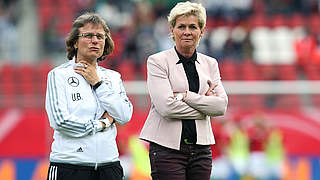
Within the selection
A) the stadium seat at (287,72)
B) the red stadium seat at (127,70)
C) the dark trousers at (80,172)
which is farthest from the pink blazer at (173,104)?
the stadium seat at (287,72)

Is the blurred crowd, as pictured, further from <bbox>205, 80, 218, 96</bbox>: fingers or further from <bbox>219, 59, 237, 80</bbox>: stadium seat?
<bbox>205, 80, 218, 96</bbox>: fingers

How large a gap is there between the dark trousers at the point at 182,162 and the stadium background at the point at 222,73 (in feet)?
14.0

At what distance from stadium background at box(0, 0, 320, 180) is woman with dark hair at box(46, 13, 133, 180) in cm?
440

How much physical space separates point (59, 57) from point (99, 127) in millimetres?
10608

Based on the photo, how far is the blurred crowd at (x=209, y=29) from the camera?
14352 mm

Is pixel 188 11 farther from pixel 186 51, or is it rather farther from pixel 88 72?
pixel 88 72

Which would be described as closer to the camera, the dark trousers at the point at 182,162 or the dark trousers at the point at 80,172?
the dark trousers at the point at 80,172

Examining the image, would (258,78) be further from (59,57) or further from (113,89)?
(113,89)

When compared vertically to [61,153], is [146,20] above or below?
above

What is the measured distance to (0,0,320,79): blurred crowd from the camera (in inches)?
565

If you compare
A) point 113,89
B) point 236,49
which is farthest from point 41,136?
point 113,89

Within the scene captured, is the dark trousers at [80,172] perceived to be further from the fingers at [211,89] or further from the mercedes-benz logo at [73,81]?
the fingers at [211,89]

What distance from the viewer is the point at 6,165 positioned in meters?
9.87

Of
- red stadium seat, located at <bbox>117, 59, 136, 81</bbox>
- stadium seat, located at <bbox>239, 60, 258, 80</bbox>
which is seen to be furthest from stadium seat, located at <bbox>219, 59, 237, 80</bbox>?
red stadium seat, located at <bbox>117, 59, 136, 81</bbox>
